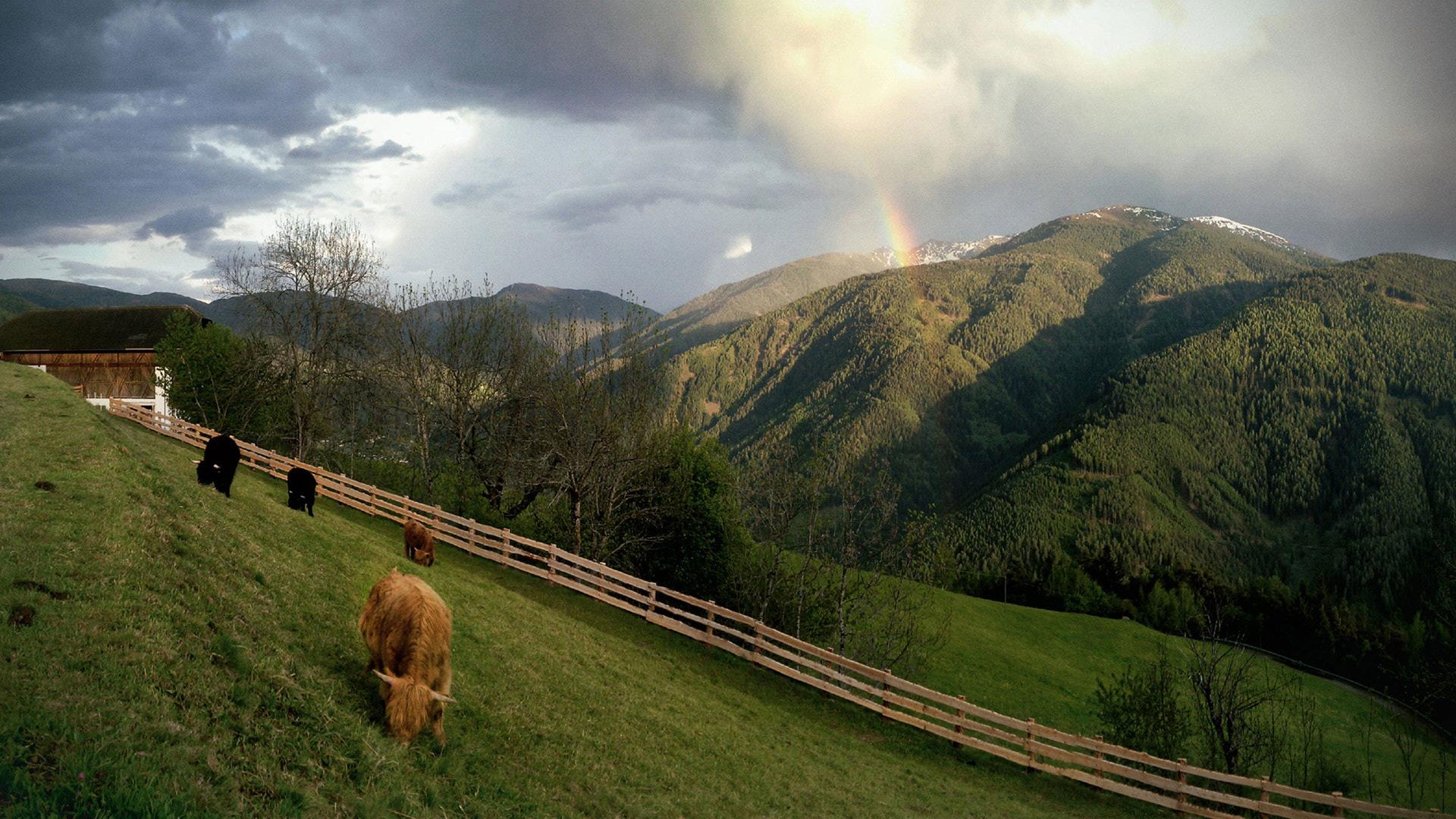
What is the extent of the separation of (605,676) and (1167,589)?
105 m

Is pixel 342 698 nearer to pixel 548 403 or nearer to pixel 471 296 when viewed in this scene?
pixel 548 403

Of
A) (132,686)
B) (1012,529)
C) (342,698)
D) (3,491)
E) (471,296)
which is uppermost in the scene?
(471,296)

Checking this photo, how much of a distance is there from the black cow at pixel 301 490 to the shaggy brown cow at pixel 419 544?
8.62 ft

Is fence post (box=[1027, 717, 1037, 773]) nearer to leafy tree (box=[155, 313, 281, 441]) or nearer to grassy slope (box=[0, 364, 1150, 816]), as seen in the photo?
grassy slope (box=[0, 364, 1150, 816])

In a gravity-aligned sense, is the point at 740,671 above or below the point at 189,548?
below

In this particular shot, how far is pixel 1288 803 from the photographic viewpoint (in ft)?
86.3

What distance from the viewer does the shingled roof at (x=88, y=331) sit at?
55875mm

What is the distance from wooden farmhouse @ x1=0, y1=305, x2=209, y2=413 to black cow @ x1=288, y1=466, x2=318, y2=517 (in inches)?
1764

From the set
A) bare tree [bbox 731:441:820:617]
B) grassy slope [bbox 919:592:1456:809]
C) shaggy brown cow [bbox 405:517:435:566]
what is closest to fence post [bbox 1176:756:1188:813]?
bare tree [bbox 731:441:820:617]

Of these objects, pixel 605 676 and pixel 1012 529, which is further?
pixel 1012 529

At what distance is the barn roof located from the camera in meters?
55.9

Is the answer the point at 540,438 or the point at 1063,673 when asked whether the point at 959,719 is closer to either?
the point at 540,438

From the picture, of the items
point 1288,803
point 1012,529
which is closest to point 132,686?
point 1288,803

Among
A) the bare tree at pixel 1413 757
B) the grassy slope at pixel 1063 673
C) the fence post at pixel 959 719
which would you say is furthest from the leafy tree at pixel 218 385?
the bare tree at pixel 1413 757
